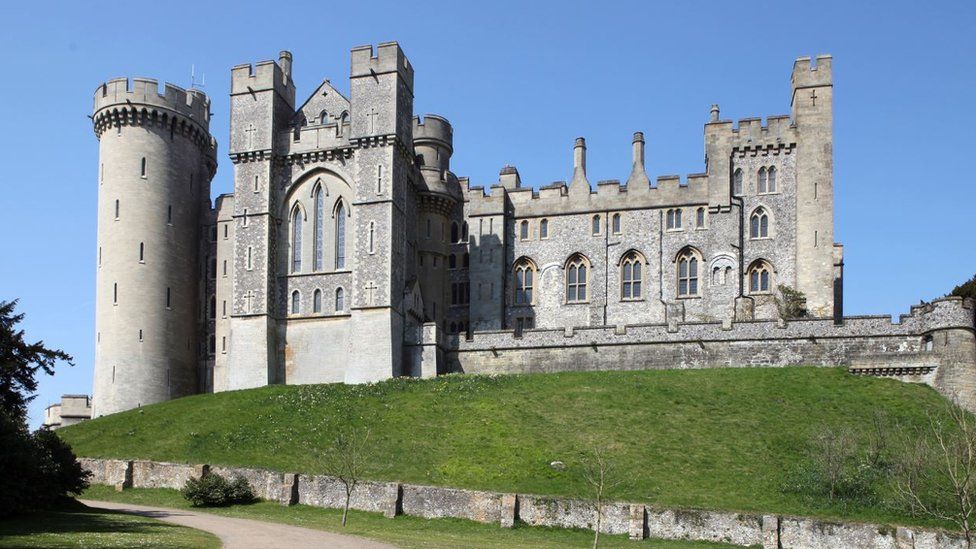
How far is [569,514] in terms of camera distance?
38.7 meters

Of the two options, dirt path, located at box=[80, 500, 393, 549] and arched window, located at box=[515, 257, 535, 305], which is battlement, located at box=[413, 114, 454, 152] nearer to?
arched window, located at box=[515, 257, 535, 305]

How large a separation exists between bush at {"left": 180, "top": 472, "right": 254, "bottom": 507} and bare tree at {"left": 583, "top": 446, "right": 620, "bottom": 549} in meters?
12.3

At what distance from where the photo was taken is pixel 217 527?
112 feet

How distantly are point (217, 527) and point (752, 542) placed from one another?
1620 centimetres

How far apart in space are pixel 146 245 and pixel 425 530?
120 ft

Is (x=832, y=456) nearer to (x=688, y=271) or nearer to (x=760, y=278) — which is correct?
(x=760, y=278)

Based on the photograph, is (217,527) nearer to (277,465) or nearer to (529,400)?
(277,465)

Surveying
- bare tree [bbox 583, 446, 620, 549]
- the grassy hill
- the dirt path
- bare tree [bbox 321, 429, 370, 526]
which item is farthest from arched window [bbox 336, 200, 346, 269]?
the dirt path

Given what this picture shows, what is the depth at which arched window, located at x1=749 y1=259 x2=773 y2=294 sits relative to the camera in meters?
66.1

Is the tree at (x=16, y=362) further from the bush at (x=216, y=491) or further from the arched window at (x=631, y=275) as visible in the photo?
the arched window at (x=631, y=275)

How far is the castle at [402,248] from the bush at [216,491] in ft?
61.2

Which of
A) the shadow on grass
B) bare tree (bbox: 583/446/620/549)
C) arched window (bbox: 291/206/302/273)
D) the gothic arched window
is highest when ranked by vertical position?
arched window (bbox: 291/206/302/273)

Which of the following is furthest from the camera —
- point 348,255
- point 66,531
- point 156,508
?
point 348,255

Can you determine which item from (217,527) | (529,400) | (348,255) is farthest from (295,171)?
(217,527)
